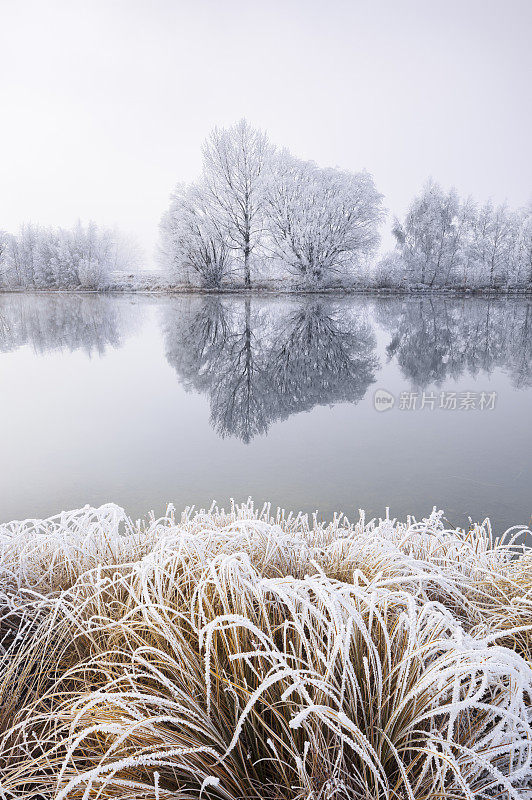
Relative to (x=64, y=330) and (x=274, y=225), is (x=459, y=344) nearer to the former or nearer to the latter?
(x=64, y=330)

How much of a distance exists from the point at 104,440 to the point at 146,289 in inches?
1229

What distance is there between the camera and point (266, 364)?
28.3 feet

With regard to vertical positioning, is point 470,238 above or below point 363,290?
above

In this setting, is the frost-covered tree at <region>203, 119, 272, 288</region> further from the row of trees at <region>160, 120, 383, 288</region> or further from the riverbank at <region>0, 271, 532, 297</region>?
the riverbank at <region>0, 271, 532, 297</region>

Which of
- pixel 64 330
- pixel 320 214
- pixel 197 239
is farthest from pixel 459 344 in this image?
pixel 197 239

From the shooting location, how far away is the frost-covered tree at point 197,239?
28297 mm

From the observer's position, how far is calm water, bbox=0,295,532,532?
155 inches

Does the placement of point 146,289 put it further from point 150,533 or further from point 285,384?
point 150,533

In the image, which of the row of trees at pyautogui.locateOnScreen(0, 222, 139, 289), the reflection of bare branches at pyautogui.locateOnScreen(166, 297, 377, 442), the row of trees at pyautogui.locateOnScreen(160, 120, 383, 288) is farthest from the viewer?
the row of trees at pyautogui.locateOnScreen(0, 222, 139, 289)

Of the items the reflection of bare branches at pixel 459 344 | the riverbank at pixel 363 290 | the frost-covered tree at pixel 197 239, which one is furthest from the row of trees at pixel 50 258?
the reflection of bare branches at pixel 459 344

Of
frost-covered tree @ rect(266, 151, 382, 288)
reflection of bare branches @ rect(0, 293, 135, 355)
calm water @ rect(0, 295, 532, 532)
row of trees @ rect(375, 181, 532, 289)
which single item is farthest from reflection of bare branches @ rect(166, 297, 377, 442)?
row of trees @ rect(375, 181, 532, 289)

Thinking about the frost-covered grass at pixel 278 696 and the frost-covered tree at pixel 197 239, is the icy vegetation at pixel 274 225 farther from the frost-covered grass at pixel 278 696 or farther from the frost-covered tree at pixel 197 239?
the frost-covered grass at pixel 278 696

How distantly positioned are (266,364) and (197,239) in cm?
2230

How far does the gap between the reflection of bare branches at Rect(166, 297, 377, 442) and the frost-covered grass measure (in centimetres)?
358
